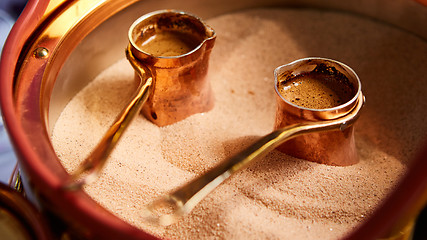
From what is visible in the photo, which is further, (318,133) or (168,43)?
(168,43)

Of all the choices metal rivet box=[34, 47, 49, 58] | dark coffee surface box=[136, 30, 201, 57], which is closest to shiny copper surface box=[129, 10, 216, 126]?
dark coffee surface box=[136, 30, 201, 57]

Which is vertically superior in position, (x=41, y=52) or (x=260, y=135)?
(x=41, y=52)

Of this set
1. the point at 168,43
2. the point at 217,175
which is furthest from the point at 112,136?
the point at 168,43

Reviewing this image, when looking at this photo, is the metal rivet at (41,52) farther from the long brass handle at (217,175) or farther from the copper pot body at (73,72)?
the long brass handle at (217,175)

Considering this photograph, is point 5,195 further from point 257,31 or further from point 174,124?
point 257,31

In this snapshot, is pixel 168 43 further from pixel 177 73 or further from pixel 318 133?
pixel 318 133

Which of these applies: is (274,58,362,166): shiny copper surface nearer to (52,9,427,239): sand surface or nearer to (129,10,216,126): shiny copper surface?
Result: (52,9,427,239): sand surface
